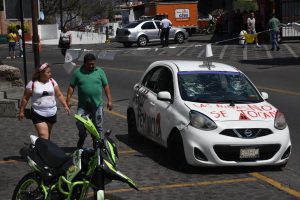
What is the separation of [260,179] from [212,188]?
2.69ft

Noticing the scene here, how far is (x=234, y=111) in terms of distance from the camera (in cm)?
945

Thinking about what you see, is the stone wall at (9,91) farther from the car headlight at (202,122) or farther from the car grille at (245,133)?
the car grille at (245,133)

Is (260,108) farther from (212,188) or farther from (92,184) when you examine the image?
(92,184)

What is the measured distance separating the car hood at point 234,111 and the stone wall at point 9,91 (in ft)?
20.5

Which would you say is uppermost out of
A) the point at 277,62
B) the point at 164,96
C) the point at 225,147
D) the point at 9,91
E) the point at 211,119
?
the point at 164,96

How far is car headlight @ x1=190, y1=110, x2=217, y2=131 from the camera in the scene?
361 inches

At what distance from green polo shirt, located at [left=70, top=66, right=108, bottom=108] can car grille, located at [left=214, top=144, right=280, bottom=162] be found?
2.34 m

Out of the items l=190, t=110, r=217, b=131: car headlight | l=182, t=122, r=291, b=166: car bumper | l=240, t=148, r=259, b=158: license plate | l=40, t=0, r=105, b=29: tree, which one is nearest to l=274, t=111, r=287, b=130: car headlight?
l=182, t=122, r=291, b=166: car bumper

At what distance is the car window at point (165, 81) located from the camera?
10.5 meters

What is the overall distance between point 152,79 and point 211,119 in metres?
2.34

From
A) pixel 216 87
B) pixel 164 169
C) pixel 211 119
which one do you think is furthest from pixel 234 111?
pixel 164 169

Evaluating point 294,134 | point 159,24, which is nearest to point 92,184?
point 294,134

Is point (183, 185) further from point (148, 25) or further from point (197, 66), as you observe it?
point (148, 25)

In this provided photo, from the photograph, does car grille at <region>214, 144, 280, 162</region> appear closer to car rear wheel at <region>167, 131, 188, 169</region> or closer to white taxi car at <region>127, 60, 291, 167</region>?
white taxi car at <region>127, 60, 291, 167</region>
